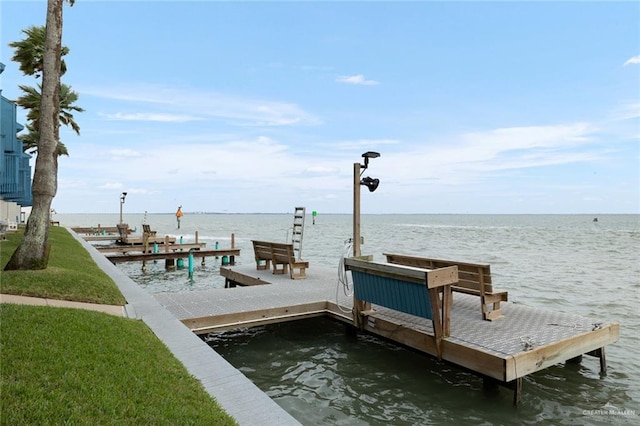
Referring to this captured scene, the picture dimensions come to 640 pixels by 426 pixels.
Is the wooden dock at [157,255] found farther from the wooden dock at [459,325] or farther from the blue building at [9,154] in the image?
the wooden dock at [459,325]

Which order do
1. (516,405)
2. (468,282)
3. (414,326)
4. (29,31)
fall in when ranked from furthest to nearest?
1. (29,31)
2. (468,282)
3. (414,326)
4. (516,405)

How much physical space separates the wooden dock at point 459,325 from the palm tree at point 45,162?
2540mm

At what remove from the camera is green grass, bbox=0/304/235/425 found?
2.96m

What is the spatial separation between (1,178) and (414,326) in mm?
21727

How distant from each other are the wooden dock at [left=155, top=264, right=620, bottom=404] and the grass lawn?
8.03ft

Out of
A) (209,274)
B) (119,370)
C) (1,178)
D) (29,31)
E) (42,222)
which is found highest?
(29,31)

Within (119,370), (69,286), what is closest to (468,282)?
(119,370)

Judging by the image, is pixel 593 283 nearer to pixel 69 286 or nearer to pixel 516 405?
pixel 516 405

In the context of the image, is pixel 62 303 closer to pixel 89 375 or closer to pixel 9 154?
pixel 89 375

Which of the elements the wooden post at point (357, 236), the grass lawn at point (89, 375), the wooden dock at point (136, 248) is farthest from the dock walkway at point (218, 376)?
the wooden dock at point (136, 248)

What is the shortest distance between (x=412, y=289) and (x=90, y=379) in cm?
405

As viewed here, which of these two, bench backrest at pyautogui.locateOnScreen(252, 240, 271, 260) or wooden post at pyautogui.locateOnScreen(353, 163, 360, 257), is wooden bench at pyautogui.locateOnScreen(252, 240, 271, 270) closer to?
bench backrest at pyautogui.locateOnScreen(252, 240, 271, 260)

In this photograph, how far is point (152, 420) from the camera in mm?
3014

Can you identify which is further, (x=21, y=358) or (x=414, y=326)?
(x=414, y=326)
